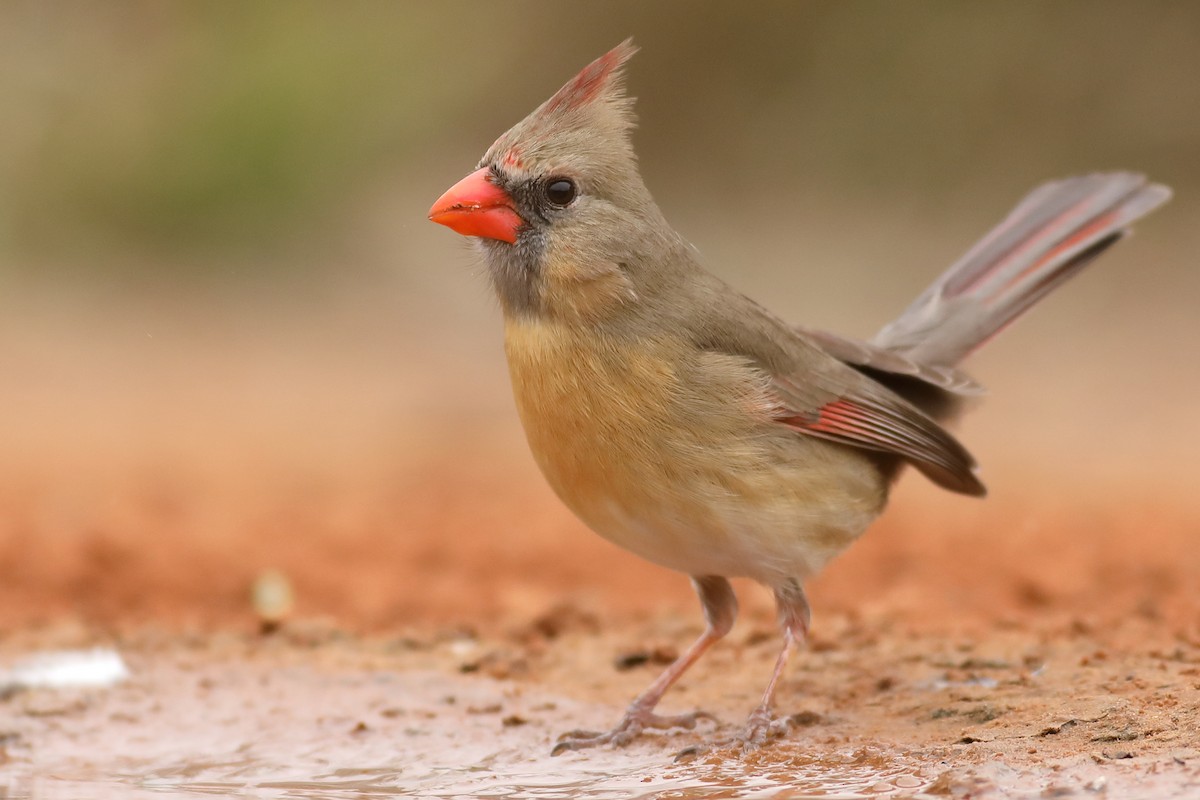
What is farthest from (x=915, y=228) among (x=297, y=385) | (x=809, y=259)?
(x=297, y=385)

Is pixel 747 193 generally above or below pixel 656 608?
above

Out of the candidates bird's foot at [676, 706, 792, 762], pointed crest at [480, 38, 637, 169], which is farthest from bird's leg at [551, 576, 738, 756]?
pointed crest at [480, 38, 637, 169]

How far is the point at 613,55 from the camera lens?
429cm

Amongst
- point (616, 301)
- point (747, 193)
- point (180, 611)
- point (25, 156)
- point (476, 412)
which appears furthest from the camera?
point (747, 193)

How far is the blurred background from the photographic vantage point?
32.7ft

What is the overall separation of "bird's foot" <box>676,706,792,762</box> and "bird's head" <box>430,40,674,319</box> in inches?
47.7

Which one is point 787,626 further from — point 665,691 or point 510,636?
point 510,636

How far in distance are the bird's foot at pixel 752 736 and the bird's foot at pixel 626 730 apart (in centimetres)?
22

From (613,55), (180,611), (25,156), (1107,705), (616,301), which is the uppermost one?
(25,156)

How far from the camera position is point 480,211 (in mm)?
4293

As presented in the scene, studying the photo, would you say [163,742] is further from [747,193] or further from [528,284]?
Answer: [747,193]

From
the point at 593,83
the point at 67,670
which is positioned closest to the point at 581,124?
the point at 593,83

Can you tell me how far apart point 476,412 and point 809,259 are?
337 cm

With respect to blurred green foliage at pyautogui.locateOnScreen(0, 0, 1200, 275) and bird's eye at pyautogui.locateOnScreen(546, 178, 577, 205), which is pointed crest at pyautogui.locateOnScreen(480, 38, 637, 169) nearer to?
bird's eye at pyautogui.locateOnScreen(546, 178, 577, 205)
